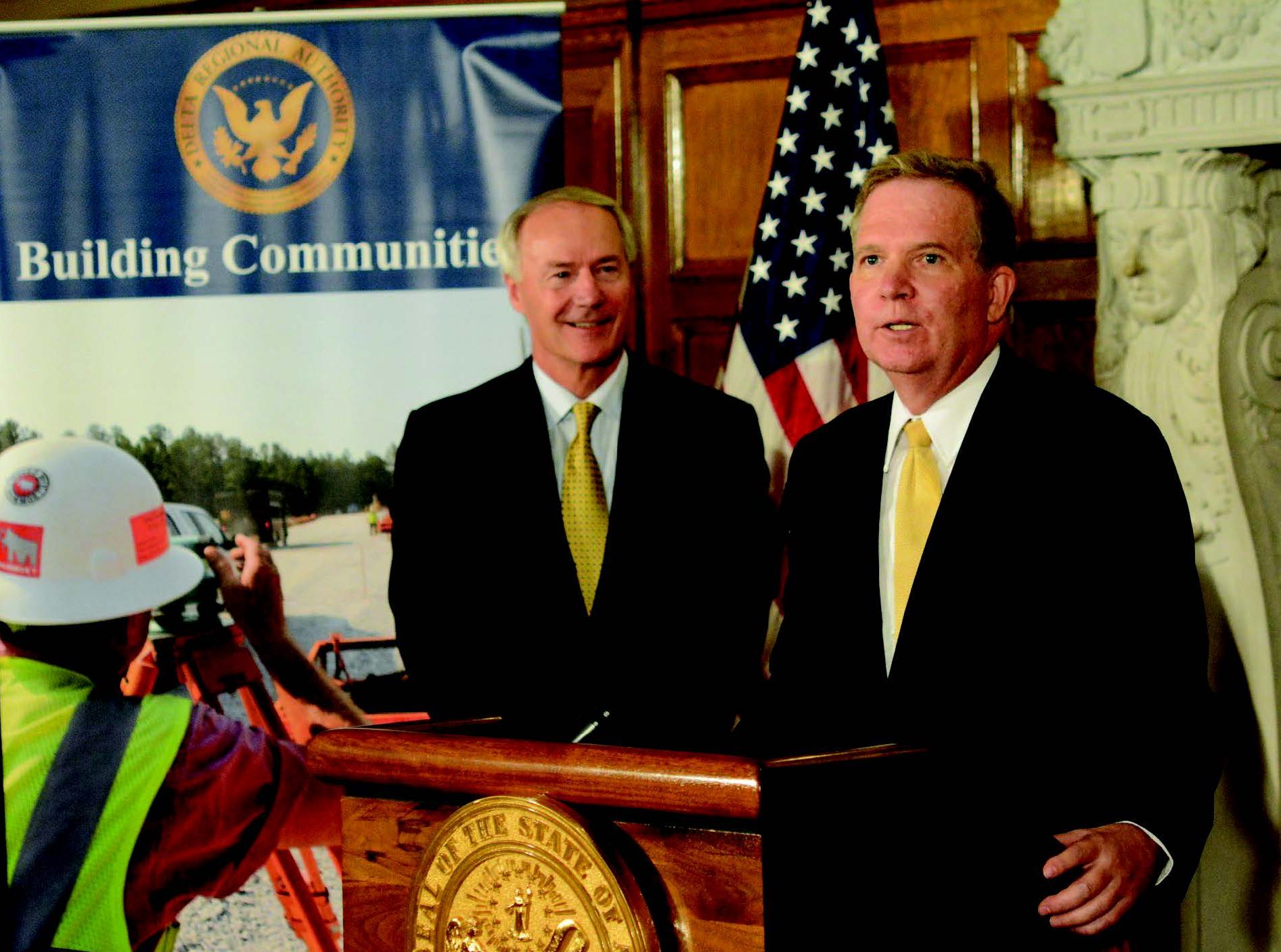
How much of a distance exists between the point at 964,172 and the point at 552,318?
0.79 m

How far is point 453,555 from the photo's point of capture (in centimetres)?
224

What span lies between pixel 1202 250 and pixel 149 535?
1.87 meters

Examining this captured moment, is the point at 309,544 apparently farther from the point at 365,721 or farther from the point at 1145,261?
the point at 1145,261

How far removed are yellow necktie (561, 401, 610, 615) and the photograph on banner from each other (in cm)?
70

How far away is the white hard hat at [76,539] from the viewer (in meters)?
1.62

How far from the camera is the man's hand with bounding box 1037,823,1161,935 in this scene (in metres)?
1.27

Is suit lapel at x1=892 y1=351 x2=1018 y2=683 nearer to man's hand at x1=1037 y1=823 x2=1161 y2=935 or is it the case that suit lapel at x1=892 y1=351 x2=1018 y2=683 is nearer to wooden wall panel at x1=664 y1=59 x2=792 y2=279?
man's hand at x1=1037 y1=823 x2=1161 y2=935

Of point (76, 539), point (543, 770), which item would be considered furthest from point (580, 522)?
point (543, 770)

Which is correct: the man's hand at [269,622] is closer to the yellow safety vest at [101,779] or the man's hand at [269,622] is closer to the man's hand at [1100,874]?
the yellow safety vest at [101,779]

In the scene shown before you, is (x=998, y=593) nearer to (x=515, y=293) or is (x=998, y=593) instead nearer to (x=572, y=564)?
(x=572, y=564)

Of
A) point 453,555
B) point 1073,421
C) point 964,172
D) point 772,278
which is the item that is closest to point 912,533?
point 1073,421

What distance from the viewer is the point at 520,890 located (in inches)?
45.4

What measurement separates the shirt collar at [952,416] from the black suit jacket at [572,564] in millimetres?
549

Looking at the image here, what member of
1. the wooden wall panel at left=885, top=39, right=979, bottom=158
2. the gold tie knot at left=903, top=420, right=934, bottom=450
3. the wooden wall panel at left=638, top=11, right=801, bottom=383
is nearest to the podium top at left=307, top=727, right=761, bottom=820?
the gold tie knot at left=903, top=420, right=934, bottom=450
